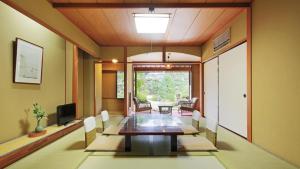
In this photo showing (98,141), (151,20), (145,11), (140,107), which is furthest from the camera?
(140,107)

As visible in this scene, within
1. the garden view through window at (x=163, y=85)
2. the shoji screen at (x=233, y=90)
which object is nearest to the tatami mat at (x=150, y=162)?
the shoji screen at (x=233, y=90)

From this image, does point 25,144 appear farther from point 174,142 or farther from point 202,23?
point 202,23

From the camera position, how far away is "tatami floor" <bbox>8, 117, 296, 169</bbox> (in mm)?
2471

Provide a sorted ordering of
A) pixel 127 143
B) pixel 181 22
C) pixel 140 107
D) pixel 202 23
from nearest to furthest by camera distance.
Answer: pixel 127 143, pixel 181 22, pixel 202 23, pixel 140 107

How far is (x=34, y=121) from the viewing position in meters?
3.75

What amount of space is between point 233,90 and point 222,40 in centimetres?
130

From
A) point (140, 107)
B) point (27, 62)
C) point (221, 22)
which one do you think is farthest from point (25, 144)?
point (140, 107)

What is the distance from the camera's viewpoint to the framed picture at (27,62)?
3.21 metres

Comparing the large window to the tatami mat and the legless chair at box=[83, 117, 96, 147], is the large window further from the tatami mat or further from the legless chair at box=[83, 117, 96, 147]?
the tatami mat

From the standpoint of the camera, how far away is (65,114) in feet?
14.5

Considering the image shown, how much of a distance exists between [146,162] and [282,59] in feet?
7.51

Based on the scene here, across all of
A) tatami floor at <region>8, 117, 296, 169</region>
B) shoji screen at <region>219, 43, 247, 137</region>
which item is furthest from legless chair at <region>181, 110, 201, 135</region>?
shoji screen at <region>219, 43, 247, 137</region>

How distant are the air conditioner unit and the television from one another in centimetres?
398

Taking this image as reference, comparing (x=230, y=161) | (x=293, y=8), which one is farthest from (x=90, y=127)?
(x=293, y=8)
